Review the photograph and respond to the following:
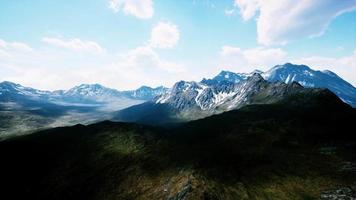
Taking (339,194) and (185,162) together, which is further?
(185,162)

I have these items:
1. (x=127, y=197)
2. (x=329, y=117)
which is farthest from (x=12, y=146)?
(x=329, y=117)

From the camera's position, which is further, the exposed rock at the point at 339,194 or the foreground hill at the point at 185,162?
the foreground hill at the point at 185,162

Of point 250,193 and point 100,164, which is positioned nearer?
point 250,193

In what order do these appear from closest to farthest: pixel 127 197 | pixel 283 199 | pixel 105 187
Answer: pixel 283 199 < pixel 127 197 < pixel 105 187

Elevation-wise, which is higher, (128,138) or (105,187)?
(128,138)

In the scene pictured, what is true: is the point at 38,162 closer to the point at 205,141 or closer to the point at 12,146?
the point at 12,146

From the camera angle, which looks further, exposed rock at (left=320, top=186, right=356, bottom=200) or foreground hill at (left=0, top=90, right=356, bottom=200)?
foreground hill at (left=0, top=90, right=356, bottom=200)

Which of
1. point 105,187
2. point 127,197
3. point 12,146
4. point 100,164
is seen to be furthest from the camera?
point 12,146

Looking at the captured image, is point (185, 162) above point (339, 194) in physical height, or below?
above
